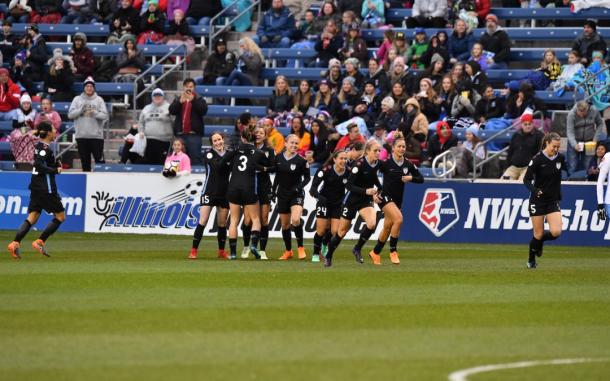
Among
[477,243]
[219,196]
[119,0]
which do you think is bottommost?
[477,243]

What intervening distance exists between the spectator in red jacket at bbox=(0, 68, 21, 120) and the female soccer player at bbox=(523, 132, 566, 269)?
1638 cm

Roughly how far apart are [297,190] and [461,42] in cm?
996

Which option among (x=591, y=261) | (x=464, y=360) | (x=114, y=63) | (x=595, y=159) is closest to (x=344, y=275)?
(x=591, y=261)

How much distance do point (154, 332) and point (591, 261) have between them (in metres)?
11.5

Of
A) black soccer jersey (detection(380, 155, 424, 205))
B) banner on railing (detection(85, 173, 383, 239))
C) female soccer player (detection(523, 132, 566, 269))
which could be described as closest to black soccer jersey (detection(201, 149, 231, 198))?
black soccer jersey (detection(380, 155, 424, 205))

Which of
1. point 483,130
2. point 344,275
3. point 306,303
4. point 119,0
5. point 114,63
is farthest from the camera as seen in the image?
point 119,0

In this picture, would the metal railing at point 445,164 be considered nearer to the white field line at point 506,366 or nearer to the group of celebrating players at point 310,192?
the group of celebrating players at point 310,192

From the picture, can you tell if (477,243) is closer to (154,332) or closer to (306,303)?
(306,303)

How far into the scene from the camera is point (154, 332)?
12586 millimetres

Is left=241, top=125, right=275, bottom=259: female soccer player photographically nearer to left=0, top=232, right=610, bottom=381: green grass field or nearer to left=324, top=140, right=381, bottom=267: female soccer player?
left=0, top=232, right=610, bottom=381: green grass field

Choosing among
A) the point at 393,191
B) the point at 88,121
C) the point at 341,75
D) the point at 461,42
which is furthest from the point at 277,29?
the point at 393,191

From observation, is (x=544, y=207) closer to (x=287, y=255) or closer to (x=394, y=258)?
(x=394, y=258)

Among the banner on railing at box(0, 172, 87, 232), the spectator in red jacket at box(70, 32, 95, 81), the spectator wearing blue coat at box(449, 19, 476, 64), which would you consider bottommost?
the banner on railing at box(0, 172, 87, 232)

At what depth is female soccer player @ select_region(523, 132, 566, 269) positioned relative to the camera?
67.4 ft
